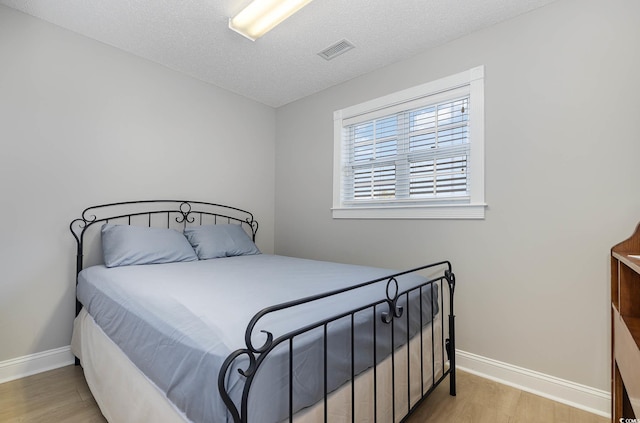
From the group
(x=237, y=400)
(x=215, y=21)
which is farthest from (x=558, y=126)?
(x=215, y=21)

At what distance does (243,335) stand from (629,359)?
4.50ft

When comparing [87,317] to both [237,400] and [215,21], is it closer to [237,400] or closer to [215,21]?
[237,400]

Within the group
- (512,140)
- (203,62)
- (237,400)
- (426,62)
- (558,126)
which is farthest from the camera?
(203,62)

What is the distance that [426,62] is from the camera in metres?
2.46

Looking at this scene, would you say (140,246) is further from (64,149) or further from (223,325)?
(223,325)

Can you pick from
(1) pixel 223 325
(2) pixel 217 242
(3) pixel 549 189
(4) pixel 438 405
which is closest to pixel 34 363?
(2) pixel 217 242

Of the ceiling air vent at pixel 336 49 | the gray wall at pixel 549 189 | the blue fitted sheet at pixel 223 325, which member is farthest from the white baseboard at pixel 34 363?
the ceiling air vent at pixel 336 49

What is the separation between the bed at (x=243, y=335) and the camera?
91 centimetres

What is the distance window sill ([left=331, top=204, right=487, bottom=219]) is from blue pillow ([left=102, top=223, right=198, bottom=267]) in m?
1.45

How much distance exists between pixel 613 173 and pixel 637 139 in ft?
0.65

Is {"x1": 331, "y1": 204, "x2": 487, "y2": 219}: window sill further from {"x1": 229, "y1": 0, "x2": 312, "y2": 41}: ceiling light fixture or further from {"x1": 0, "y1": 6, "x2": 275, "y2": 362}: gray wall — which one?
{"x1": 229, "y1": 0, "x2": 312, "y2": 41}: ceiling light fixture

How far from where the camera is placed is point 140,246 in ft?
7.46

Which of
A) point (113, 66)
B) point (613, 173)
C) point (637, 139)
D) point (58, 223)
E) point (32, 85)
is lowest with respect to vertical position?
point (58, 223)

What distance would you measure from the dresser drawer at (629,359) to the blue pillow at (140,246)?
2569 millimetres
